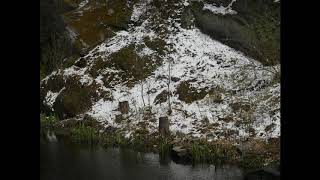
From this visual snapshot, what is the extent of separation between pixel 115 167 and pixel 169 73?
8.92 m

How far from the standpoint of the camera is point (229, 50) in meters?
23.8

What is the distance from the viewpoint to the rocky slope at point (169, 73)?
1784 centimetres

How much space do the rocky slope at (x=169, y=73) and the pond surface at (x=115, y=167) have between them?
103 inches

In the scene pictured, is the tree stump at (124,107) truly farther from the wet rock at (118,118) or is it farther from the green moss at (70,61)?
the green moss at (70,61)

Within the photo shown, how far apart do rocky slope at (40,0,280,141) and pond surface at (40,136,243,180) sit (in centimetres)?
261

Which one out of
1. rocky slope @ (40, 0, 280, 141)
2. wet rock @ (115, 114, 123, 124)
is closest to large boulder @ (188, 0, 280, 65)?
rocky slope @ (40, 0, 280, 141)

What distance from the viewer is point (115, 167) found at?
1366cm

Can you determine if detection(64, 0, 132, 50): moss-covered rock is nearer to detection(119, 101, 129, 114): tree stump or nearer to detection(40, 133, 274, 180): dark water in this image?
detection(119, 101, 129, 114): tree stump

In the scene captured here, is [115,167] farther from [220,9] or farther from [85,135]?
[220,9]

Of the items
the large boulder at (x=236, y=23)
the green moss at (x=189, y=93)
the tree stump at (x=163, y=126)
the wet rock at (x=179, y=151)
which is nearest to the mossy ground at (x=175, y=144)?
the wet rock at (x=179, y=151)

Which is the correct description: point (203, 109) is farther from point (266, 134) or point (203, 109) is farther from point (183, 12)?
point (183, 12)

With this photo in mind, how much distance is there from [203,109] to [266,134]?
439 centimetres
